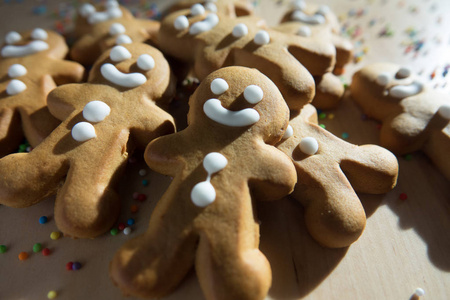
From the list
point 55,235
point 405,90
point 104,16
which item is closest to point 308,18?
point 405,90

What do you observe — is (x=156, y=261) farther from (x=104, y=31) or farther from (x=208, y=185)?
(x=104, y=31)

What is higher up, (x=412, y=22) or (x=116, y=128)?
(x=412, y=22)

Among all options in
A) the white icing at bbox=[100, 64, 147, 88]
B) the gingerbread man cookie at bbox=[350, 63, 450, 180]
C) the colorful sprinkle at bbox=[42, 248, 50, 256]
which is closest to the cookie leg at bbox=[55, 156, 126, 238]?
the colorful sprinkle at bbox=[42, 248, 50, 256]

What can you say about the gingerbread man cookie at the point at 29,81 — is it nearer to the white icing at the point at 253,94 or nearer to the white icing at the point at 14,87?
the white icing at the point at 14,87

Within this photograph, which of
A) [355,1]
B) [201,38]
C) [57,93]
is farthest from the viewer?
[355,1]

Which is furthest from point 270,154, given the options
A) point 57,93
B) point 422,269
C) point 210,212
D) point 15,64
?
point 15,64

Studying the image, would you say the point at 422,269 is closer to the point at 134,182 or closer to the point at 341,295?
the point at 341,295

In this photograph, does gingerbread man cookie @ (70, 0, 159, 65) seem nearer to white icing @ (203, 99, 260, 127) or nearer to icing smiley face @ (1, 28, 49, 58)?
icing smiley face @ (1, 28, 49, 58)

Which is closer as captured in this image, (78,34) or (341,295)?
(341,295)
